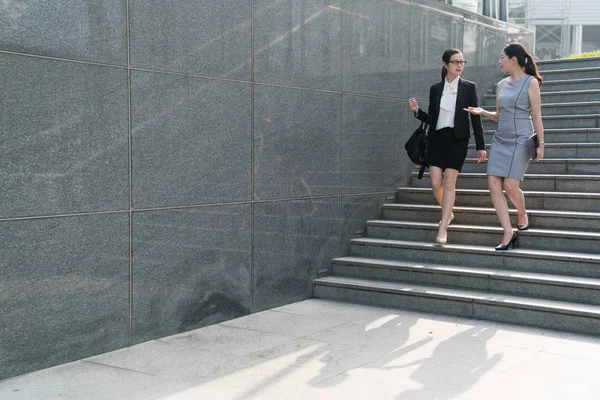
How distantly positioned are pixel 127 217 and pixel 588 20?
1504 inches

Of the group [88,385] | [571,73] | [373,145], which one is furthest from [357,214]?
[571,73]

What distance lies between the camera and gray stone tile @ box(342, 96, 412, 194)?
8.73 metres

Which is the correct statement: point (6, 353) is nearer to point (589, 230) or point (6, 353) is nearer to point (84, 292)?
point (84, 292)

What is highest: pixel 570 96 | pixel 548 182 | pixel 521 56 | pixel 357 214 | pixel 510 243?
pixel 521 56

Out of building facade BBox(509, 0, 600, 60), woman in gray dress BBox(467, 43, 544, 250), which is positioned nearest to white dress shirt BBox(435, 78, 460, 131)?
woman in gray dress BBox(467, 43, 544, 250)

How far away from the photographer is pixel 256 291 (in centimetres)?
741

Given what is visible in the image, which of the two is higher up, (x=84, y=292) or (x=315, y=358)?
(x=84, y=292)

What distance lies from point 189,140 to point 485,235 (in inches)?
135

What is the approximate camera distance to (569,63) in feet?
39.7

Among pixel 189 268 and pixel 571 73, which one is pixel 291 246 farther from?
pixel 571 73

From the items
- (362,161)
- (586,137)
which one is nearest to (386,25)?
(362,161)

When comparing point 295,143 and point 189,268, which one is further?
point 295,143

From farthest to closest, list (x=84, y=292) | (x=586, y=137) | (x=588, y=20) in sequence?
(x=588, y=20)
(x=586, y=137)
(x=84, y=292)

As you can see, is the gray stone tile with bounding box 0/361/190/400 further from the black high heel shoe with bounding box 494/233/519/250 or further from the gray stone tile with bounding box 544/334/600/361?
the black high heel shoe with bounding box 494/233/519/250
